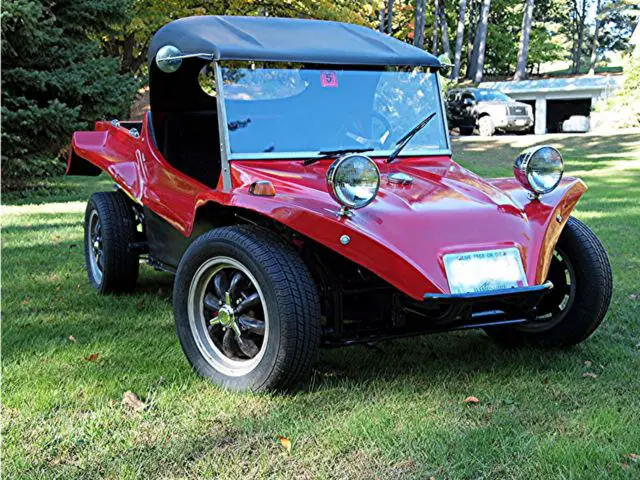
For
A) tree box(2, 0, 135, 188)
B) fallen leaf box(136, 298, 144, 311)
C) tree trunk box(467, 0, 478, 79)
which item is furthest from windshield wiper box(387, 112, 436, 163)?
tree trunk box(467, 0, 478, 79)

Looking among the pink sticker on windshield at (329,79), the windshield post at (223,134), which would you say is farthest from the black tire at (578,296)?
the windshield post at (223,134)

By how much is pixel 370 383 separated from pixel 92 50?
10.9m

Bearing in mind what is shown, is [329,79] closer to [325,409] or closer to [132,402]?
[325,409]

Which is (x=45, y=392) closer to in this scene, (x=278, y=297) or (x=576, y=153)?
(x=278, y=297)

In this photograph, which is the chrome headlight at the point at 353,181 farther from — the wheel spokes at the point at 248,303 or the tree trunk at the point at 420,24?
the tree trunk at the point at 420,24

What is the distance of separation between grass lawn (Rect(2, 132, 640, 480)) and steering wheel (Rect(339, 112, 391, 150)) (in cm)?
119

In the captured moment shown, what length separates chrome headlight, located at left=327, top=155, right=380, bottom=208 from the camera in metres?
3.80

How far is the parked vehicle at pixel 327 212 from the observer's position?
3.77 metres

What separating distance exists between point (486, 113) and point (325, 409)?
84.6 feet


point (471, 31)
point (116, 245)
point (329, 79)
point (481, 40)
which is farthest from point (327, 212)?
point (471, 31)

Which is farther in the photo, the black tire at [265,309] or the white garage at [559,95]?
the white garage at [559,95]

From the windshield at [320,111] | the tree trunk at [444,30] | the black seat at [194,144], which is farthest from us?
the tree trunk at [444,30]

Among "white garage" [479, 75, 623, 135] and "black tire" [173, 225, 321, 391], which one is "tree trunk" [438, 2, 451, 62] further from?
"black tire" [173, 225, 321, 391]

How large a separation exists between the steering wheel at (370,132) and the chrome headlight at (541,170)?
0.83 metres
